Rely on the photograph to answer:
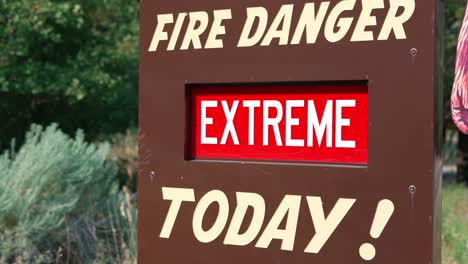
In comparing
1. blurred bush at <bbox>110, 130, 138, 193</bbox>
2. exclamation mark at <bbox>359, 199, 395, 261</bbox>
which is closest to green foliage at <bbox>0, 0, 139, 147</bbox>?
blurred bush at <bbox>110, 130, 138, 193</bbox>

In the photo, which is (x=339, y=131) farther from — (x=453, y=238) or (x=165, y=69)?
(x=453, y=238)

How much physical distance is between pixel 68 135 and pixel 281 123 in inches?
229

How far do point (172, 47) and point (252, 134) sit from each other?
0.45 meters

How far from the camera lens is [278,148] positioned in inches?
97.7

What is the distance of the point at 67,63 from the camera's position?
320 inches

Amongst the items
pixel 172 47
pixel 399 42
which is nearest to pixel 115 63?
pixel 172 47

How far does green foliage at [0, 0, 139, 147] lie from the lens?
745 centimetres

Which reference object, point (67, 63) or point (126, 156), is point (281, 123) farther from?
point (126, 156)


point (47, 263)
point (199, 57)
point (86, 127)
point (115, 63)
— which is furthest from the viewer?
point (86, 127)

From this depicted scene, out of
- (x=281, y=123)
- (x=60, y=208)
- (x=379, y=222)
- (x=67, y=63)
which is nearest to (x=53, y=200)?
(x=60, y=208)

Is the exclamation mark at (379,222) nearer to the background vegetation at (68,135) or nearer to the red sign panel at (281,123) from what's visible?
the red sign panel at (281,123)

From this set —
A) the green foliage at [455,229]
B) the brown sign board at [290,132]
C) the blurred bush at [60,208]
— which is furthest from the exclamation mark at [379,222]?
the blurred bush at [60,208]

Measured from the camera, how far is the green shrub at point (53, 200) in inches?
210

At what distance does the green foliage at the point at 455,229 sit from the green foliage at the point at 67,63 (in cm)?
391
